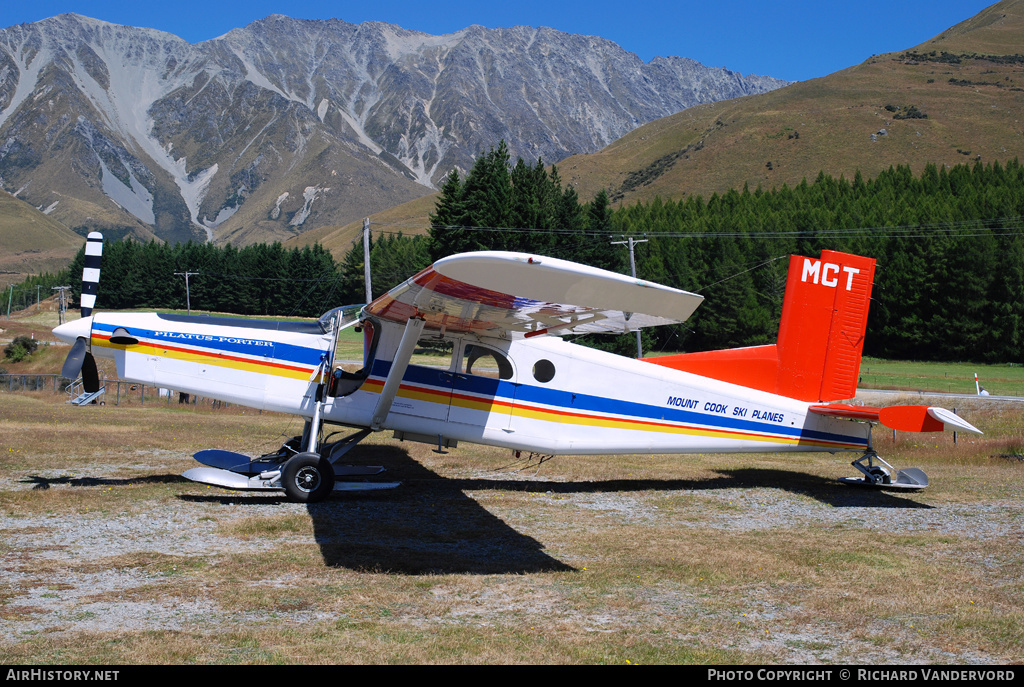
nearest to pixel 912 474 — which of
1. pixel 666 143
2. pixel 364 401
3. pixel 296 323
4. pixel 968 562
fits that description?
pixel 968 562

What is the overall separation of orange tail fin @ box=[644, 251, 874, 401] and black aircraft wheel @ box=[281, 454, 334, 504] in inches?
206

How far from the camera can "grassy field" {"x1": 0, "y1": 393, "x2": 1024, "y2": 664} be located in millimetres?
5117

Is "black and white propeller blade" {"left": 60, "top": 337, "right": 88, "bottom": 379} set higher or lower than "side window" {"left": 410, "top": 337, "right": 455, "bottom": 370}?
lower

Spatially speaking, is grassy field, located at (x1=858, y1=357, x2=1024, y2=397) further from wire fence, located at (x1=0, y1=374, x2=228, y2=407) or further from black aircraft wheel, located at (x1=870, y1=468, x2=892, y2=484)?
wire fence, located at (x1=0, y1=374, x2=228, y2=407)

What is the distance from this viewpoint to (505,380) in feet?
35.9

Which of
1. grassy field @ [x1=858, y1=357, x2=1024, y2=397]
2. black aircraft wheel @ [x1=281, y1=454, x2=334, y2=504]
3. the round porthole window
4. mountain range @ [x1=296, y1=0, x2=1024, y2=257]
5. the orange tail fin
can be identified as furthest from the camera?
mountain range @ [x1=296, y1=0, x2=1024, y2=257]

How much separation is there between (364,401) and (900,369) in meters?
50.8

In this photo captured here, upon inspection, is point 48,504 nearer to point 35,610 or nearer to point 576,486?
point 35,610

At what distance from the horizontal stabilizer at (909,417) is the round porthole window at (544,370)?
4036 millimetres

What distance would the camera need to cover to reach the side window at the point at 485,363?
10.8 meters

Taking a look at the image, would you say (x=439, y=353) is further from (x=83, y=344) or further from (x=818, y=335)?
(x=818, y=335)

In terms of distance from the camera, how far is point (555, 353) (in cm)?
1123

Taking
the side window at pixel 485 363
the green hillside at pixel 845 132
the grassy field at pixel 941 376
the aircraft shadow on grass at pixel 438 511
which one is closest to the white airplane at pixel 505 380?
the side window at pixel 485 363

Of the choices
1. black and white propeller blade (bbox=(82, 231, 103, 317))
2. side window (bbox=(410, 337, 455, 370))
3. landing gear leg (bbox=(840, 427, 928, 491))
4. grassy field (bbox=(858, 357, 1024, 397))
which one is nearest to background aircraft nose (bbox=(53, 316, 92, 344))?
black and white propeller blade (bbox=(82, 231, 103, 317))
